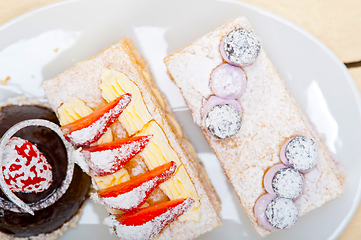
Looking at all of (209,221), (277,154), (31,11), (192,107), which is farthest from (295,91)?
(31,11)

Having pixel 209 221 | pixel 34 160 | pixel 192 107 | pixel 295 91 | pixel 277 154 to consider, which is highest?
pixel 34 160

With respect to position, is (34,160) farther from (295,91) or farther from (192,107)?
(295,91)

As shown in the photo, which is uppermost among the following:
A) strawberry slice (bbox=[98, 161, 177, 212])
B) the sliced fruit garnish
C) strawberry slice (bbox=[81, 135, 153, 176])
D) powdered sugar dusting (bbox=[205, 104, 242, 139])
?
the sliced fruit garnish

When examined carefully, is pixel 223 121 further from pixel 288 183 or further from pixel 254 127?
pixel 288 183

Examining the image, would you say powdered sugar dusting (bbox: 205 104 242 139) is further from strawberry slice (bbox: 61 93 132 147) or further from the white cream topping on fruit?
strawberry slice (bbox: 61 93 132 147)

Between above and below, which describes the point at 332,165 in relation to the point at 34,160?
below

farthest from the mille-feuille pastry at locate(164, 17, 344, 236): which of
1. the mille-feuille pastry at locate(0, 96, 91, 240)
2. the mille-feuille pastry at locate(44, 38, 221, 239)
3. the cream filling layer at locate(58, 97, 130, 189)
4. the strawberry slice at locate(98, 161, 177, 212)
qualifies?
the mille-feuille pastry at locate(0, 96, 91, 240)
